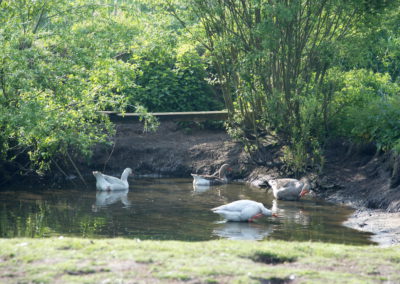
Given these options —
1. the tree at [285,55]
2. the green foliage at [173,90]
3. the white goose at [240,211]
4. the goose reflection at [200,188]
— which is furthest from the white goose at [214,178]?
the white goose at [240,211]

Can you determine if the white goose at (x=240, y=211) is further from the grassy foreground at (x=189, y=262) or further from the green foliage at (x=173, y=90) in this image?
the green foliage at (x=173, y=90)

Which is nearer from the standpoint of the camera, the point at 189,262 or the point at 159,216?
the point at 189,262

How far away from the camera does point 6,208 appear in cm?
1473

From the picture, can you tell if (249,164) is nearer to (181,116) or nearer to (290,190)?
(181,116)

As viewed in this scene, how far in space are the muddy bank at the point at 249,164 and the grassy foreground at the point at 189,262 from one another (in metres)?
4.43

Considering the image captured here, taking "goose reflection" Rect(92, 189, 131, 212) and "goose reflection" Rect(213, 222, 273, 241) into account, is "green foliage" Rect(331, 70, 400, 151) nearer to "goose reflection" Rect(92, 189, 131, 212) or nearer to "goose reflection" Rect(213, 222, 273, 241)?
"goose reflection" Rect(213, 222, 273, 241)

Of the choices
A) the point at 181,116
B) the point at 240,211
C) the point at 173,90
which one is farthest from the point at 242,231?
the point at 173,90

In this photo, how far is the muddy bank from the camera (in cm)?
1543

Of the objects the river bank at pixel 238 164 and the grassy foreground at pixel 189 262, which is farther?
the river bank at pixel 238 164

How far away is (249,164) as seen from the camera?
20828mm

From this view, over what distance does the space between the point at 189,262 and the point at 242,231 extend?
497 cm

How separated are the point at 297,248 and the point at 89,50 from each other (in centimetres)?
860

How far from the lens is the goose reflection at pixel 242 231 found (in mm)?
12047

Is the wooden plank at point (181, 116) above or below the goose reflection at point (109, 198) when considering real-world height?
above
